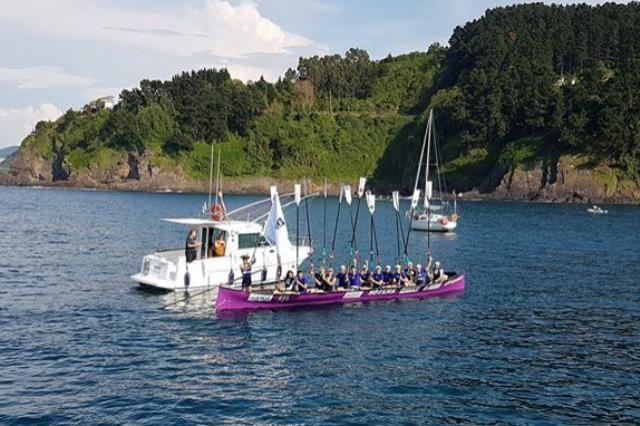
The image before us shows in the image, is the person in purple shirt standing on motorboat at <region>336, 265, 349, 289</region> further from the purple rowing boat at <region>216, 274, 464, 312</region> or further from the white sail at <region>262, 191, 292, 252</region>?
the white sail at <region>262, 191, 292, 252</region>

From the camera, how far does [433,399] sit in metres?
25.9

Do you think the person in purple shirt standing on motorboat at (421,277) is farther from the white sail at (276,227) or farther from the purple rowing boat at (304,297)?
the white sail at (276,227)

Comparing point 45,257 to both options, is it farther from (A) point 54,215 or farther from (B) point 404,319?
(A) point 54,215

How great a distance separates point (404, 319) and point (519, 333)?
634cm

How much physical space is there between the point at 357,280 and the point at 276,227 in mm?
6090

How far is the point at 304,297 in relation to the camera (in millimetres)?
40469

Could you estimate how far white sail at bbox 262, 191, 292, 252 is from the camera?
42781mm

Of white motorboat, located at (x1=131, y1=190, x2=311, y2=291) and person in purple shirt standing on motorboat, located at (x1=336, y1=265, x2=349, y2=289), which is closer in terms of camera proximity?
person in purple shirt standing on motorboat, located at (x1=336, y1=265, x2=349, y2=289)

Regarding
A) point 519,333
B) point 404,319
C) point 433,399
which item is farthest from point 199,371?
point 519,333

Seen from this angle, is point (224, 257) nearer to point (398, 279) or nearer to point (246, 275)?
point (246, 275)

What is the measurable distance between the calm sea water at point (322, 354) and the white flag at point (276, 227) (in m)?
5.51

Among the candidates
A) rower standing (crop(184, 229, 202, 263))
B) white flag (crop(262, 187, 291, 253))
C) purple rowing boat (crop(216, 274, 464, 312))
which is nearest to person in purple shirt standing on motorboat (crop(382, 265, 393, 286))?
purple rowing boat (crop(216, 274, 464, 312))

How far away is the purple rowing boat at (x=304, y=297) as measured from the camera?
128 feet

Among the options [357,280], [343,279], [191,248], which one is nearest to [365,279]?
[357,280]
